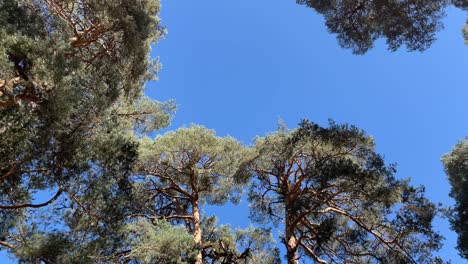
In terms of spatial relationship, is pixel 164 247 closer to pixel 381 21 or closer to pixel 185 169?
pixel 185 169

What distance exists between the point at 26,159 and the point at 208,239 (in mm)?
6095

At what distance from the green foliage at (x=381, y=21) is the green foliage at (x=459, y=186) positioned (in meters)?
5.39

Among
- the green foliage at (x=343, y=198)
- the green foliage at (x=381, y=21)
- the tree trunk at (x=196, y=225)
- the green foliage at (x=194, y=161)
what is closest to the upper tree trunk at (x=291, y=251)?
the green foliage at (x=343, y=198)

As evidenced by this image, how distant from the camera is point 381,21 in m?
9.99

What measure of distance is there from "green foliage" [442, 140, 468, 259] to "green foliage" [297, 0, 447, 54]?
5387mm

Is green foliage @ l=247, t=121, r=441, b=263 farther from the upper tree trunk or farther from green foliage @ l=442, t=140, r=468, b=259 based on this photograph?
green foliage @ l=442, t=140, r=468, b=259

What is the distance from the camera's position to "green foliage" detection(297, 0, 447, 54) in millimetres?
9742

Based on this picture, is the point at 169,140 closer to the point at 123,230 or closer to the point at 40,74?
the point at 123,230

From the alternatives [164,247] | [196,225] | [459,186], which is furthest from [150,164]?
[459,186]

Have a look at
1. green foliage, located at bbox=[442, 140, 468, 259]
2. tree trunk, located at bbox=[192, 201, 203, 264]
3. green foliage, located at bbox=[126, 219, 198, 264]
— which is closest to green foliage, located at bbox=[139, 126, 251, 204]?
tree trunk, located at bbox=[192, 201, 203, 264]

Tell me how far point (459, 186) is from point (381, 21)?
21.7ft

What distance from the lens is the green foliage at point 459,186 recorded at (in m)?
12.0

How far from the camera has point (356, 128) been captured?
10539mm

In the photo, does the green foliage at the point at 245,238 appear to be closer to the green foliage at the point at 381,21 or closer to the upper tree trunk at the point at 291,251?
the upper tree trunk at the point at 291,251
